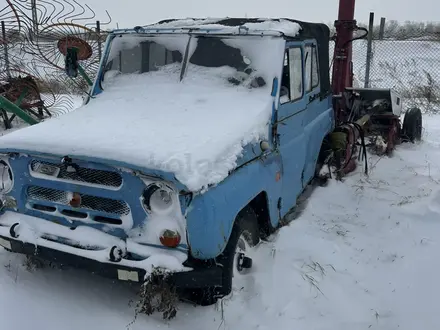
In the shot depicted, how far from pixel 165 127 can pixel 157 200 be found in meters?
0.83

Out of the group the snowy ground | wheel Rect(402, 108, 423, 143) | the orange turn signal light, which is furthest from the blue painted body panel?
wheel Rect(402, 108, 423, 143)

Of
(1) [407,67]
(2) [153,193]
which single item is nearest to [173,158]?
(2) [153,193]

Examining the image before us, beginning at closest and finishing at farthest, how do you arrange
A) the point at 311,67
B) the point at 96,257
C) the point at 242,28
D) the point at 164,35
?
the point at 96,257
the point at 242,28
the point at 164,35
the point at 311,67

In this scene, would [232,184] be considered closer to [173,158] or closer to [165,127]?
[173,158]

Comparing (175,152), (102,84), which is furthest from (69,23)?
(175,152)

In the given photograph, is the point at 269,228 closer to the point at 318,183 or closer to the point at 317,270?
the point at 317,270

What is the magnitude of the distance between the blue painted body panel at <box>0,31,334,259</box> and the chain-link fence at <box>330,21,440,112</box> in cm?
717

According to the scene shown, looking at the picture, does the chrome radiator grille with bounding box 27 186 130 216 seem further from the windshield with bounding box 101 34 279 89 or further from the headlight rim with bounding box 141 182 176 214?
the windshield with bounding box 101 34 279 89

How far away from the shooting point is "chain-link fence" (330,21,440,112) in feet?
38.3

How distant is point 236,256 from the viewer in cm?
359

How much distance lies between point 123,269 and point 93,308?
55cm

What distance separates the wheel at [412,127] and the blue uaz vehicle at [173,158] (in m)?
3.78

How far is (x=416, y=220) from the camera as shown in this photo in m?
5.01

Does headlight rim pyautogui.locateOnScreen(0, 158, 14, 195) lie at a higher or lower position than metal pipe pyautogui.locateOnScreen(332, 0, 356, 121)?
lower
